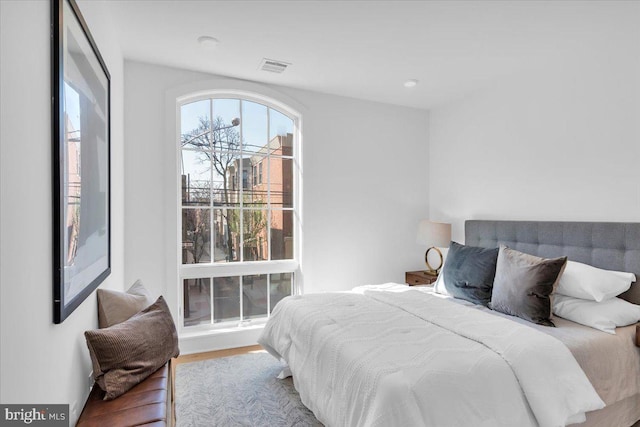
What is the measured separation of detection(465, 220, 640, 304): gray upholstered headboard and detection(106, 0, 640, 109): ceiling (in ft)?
4.61

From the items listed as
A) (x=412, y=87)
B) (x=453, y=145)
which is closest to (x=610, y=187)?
(x=453, y=145)

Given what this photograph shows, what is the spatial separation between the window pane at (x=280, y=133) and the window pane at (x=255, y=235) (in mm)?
724

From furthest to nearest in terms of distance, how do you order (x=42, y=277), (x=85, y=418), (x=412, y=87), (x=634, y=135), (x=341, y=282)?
(x=341, y=282) → (x=412, y=87) → (x=634, y=135) → (x=85, y=418) → (x=42, y=277)

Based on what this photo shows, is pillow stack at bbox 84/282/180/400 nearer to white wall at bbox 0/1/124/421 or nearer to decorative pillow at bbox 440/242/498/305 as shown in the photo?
white wall at bbox 0/1/124/421

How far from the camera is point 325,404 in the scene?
179 centimetres

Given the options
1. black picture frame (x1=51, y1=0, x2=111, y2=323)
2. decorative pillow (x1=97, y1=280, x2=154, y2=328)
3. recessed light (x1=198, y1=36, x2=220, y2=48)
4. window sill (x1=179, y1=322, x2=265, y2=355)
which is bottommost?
window sill (x1=179, y1=322, x2=265, y2=355)

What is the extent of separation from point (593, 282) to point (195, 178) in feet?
11.2

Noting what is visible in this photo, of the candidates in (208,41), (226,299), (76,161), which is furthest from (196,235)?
(76,161)

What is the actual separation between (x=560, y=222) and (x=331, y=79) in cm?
246

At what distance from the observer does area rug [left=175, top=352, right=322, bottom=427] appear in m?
2.23

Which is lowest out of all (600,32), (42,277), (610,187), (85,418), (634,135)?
(85,418)

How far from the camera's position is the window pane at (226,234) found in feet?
11.6

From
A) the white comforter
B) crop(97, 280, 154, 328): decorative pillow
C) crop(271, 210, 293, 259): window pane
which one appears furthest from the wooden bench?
crop(271, 210, 293, 259): window pane

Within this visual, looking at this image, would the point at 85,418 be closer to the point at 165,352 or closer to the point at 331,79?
the point at 165,352
